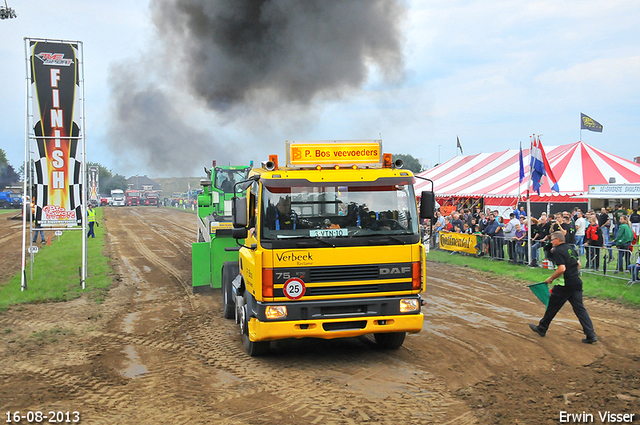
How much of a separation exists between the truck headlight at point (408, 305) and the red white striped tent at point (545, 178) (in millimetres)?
12382

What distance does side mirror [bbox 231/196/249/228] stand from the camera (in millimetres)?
6520

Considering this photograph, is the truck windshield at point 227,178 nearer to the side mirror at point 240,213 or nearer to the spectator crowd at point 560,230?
the spectator crowd at point 560,230

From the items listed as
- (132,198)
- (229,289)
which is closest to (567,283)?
(229,289)

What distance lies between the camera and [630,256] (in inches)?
463

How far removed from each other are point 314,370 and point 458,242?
1267cm

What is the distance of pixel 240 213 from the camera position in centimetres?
653

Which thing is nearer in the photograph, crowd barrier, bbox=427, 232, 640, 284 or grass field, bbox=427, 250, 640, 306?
grass field, bbox=427, 250, 640, 306

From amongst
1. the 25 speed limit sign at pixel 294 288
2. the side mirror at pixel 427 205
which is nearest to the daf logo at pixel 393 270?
the side mirror at pixel 427 205

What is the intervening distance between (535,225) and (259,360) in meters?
10.7

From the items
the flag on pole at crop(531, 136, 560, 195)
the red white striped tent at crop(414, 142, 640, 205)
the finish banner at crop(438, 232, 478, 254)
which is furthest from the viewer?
the red white striped tent at crop(414, 142, 640, 205)

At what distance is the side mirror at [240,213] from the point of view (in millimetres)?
6520

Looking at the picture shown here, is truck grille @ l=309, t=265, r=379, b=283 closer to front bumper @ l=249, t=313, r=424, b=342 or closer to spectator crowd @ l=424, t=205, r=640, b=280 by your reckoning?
front bumper @ l=249, t=313, r=424, b=342

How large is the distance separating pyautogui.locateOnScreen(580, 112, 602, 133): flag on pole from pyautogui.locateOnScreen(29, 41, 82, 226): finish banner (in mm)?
21153

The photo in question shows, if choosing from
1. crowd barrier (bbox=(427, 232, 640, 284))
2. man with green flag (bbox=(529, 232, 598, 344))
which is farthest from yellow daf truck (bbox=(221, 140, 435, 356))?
crowd barrier (bbox=(427, 232, 640, 284))
